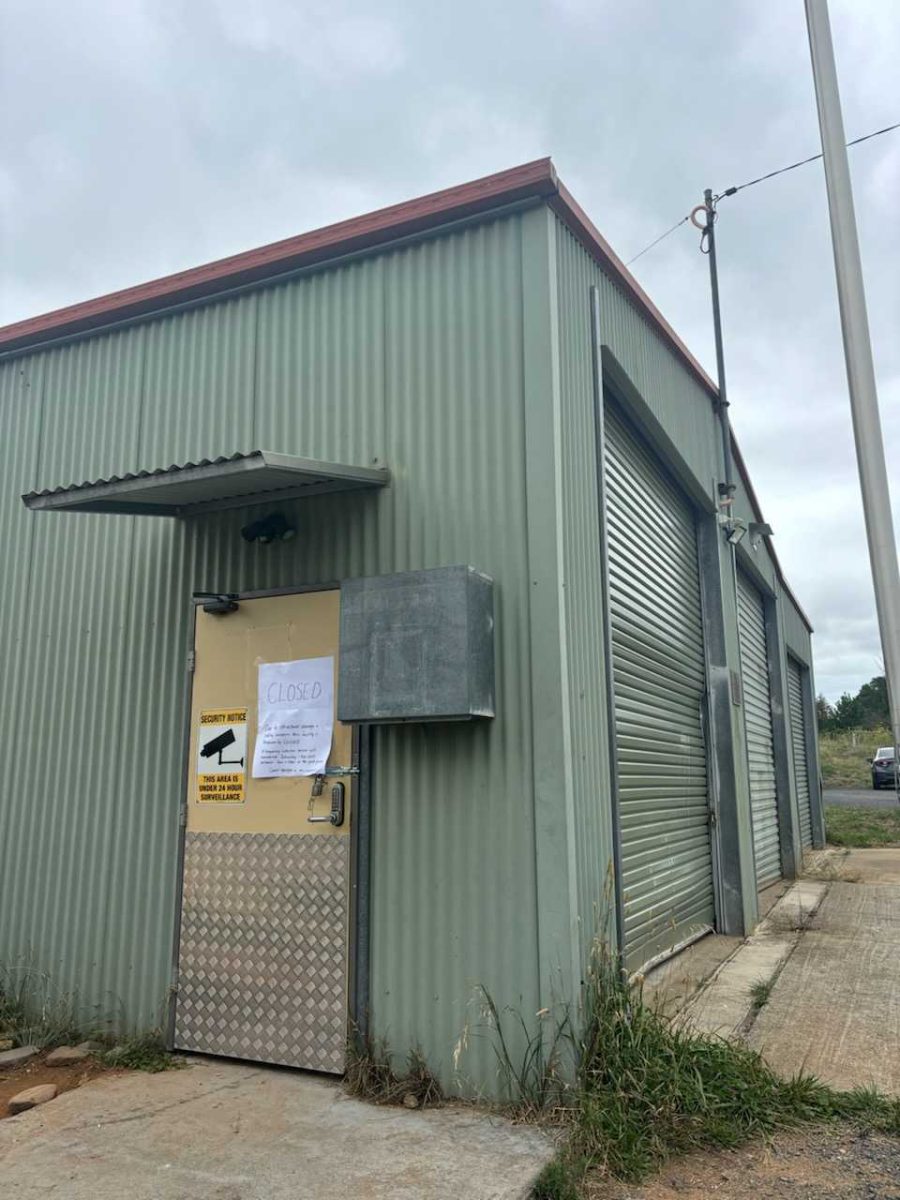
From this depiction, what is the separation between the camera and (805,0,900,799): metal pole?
110 inches

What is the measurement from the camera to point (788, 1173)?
3602 millimetres

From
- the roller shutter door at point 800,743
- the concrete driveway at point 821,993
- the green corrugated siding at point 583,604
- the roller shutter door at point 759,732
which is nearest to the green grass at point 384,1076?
the green corrugated siding at point 583,604

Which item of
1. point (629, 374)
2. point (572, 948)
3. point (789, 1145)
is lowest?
point (789, 1145)

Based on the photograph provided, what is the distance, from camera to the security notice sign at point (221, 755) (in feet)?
17.3

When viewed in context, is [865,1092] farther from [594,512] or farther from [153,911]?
[153,911]

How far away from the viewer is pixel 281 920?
4.95 meters

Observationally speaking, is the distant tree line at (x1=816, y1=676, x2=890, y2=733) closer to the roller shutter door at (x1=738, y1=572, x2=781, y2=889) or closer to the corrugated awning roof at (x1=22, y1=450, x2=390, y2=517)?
the roller shutter door at (x1=738, y1=572, x2=781, y2=889)

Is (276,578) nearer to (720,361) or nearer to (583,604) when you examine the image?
(583,604)

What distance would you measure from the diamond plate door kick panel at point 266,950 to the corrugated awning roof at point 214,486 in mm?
1929

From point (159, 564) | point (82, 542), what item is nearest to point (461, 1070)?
point (159, 564)

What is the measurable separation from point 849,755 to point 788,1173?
135ft

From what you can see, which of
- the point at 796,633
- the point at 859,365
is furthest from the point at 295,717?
the point at 796,633

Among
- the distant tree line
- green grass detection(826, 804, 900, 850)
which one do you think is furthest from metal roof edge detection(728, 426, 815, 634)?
the distant tree line

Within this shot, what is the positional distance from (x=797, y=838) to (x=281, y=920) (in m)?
9.65
